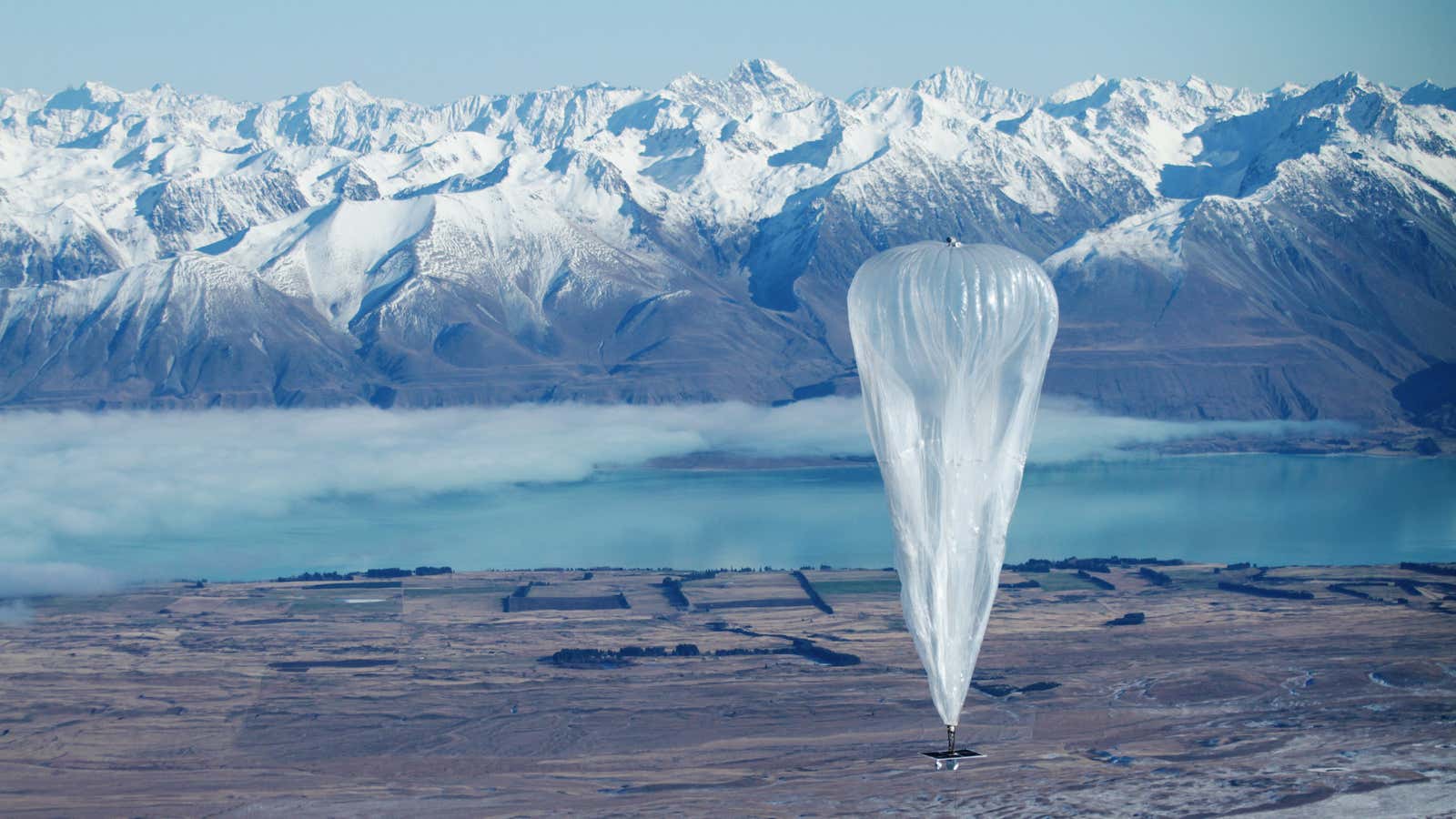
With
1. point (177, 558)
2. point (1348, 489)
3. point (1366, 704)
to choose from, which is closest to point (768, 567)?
point (177, 558)

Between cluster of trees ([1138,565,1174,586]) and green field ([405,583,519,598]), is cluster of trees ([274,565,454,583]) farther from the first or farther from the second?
cluster of trees ([1138,565,1174,586])

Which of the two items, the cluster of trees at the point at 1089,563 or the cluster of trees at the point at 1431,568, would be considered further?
the cluster of trees at the point at 1089,563

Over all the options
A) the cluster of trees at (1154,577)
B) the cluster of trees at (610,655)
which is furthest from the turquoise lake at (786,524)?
the cluster of trees at (610,655)

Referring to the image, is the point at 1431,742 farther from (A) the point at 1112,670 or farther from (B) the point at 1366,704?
(A) the point at 1112,670

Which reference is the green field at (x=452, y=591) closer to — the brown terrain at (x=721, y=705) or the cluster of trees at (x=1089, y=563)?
the brown terrain at (x=721, y=705)

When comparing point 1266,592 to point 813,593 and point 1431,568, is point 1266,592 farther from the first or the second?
point 813,593
